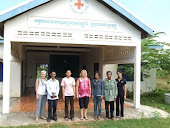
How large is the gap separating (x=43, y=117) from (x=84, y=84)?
1.70 meters

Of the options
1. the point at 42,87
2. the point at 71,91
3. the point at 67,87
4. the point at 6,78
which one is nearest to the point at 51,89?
the point at 42,87

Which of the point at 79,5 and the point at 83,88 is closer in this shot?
the point at 83,88

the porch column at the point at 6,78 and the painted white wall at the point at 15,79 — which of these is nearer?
the porch column at the point at 6,78

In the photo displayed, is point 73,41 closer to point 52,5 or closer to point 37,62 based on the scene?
point 52,5

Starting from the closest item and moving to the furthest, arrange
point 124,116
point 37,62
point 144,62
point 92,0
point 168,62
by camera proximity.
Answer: point 124,116 → point 92,0 → point 168,62 → point 144,62 → point 37,62

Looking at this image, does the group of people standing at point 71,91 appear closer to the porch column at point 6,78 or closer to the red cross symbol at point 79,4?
the porch column at point 6,78

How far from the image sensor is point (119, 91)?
6.37m

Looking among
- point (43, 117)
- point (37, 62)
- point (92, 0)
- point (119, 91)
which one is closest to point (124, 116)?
point (119, 91)

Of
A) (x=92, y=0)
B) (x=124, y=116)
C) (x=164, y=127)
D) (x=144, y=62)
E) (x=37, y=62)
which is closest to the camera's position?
(x=164, y=127)

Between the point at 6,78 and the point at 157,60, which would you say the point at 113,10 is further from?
the point at 6,78

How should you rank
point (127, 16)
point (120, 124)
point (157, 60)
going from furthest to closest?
1. point (157, 60)
2. point (127, 16)
3. point (120, 124)

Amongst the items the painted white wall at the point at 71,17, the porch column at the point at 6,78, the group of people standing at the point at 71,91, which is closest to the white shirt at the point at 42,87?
the group of people standing at the point at 71,91

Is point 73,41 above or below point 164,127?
above

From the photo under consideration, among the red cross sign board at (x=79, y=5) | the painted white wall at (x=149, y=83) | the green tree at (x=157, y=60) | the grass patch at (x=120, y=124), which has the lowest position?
the grass patch at (x=120, y=124)
